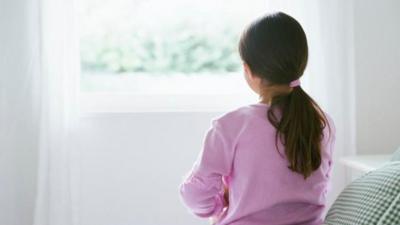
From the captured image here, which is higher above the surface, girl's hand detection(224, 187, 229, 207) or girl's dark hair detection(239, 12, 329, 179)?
girl's dark hair detection(239, 12, 329, 179)

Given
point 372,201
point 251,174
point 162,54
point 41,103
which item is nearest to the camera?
point 372,201

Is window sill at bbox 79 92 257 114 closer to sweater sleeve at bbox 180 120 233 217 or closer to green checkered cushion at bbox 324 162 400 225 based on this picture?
sweater sleeve at bbox 180 120 233 217

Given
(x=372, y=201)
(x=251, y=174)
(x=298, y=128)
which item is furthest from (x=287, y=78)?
(x=372, y=201)

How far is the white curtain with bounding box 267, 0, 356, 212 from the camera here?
207 centimetres

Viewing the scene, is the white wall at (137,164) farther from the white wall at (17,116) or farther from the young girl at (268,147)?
the young girl at (268,147)

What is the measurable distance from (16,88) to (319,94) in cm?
115

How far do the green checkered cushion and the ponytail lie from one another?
119 mm

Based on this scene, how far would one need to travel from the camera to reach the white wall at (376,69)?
7.21ft

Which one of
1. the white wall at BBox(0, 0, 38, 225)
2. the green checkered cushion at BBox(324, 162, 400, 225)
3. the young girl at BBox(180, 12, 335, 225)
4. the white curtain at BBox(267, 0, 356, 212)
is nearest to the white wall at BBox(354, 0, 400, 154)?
the white curtain at BBox(267, 0, 356, 212)

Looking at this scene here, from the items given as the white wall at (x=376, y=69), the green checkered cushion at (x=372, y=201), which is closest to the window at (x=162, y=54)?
the white wall at (x=376, y=69)

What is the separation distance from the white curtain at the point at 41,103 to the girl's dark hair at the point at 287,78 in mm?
917

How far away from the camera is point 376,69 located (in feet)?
7.25

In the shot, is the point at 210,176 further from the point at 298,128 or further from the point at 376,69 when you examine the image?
the point at 376,69

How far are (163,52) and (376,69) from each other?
0.89m
